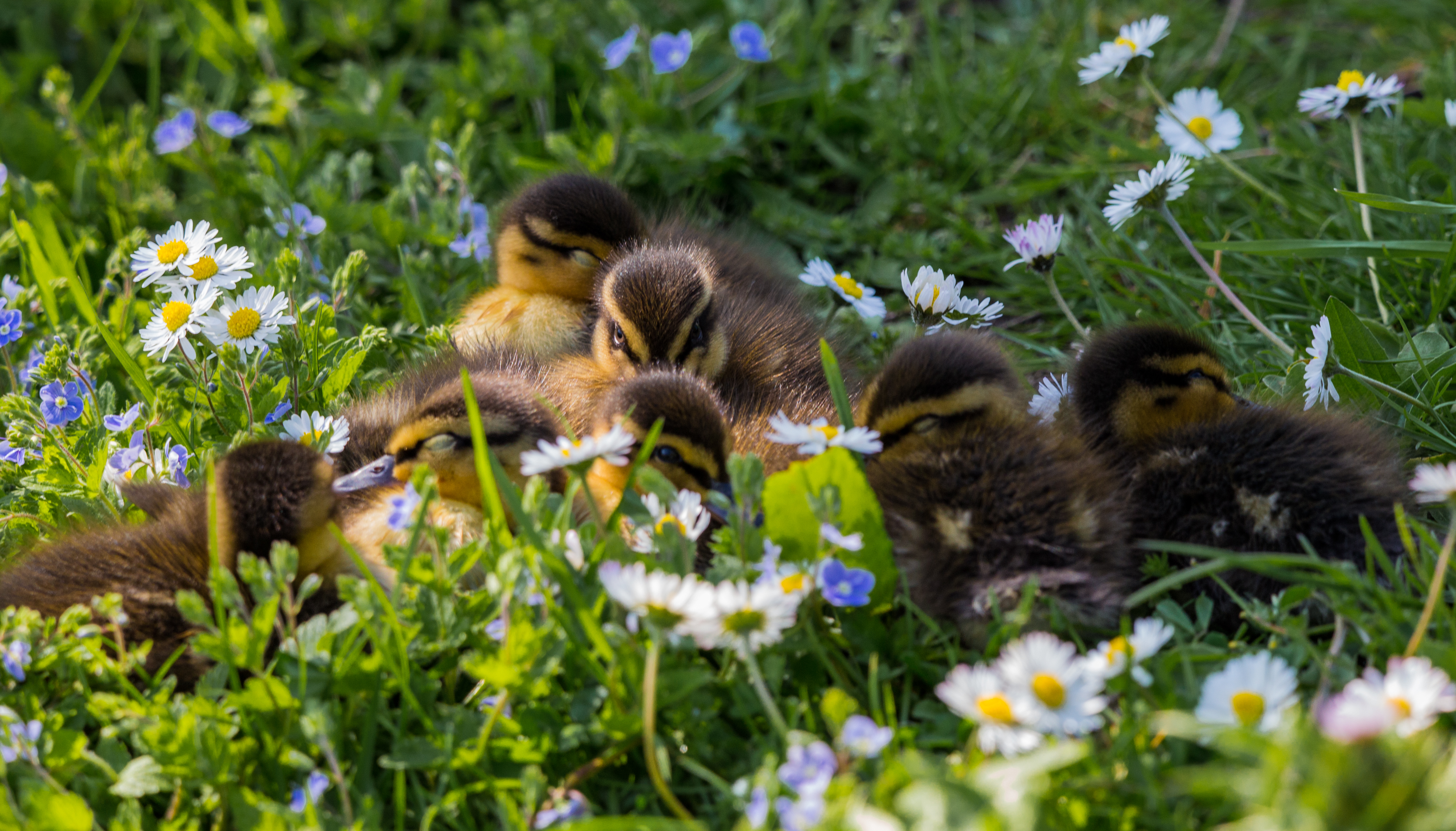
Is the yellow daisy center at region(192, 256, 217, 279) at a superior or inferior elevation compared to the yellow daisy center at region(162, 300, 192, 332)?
superior

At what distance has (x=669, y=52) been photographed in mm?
5195

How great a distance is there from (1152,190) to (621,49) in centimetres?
252

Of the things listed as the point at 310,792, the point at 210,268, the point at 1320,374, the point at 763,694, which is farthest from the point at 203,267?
the point at 1320,374

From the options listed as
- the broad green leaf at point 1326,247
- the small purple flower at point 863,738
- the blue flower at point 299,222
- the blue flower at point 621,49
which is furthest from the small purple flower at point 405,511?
the blue flower at point 621,49

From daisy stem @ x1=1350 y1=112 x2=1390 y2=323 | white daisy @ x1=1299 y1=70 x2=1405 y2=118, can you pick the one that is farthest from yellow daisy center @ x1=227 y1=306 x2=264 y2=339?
white daisy @ x1=1299 y1=70 x2=1405 y2=118

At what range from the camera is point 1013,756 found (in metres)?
2.06

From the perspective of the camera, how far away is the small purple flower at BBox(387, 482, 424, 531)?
8.15ft

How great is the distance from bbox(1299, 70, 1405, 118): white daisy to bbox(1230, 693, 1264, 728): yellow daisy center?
244cm

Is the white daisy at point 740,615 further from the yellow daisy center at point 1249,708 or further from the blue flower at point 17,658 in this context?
the blue flower at point 17,658

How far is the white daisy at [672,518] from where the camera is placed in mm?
2488

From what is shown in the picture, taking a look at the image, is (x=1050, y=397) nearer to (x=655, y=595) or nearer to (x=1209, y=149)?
(x=1209, y=149)

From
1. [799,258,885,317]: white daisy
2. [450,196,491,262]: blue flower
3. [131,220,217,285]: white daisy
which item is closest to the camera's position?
[131,220,217,285]: white daisy

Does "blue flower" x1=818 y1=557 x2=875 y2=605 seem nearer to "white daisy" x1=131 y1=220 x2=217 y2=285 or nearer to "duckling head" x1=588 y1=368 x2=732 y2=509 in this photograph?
"duckling head" x1=588 y1=368 x2=732 y2=509

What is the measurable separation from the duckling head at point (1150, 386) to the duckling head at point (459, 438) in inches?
55.8
